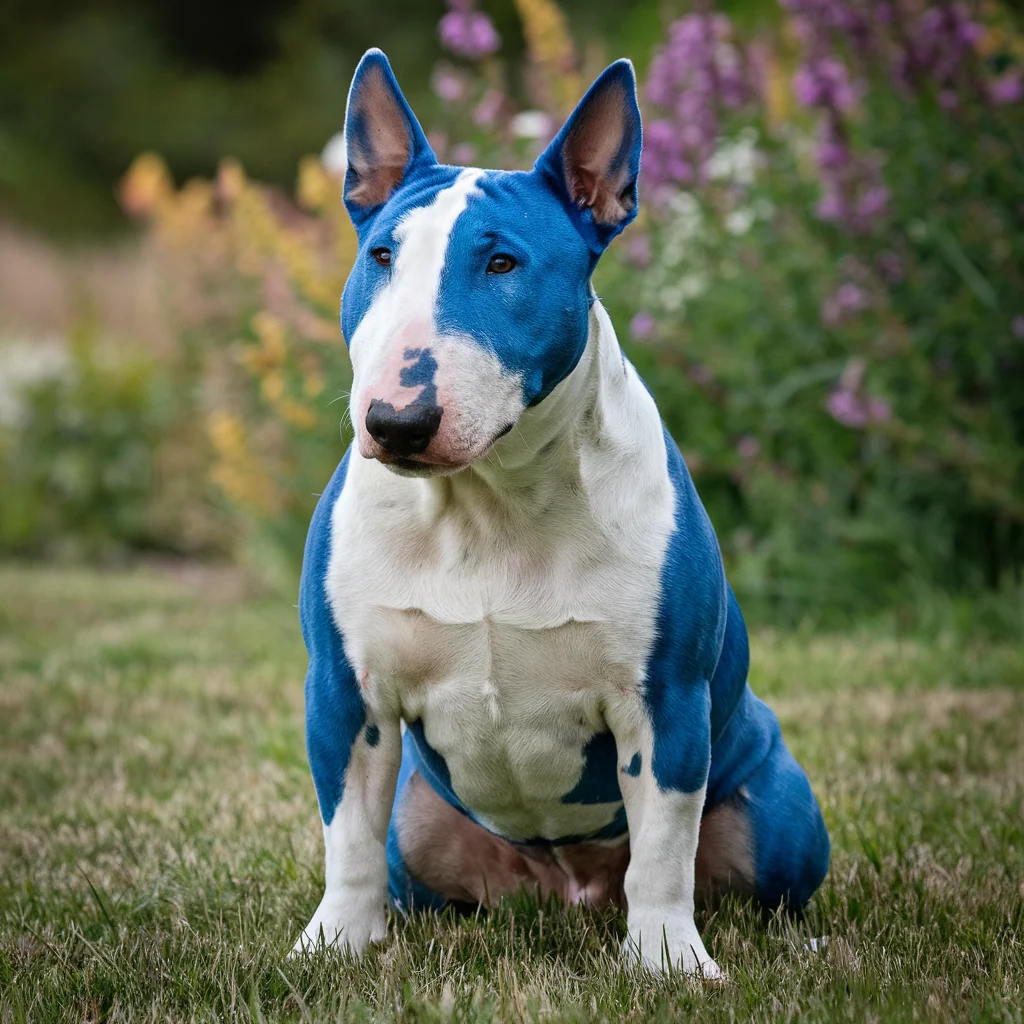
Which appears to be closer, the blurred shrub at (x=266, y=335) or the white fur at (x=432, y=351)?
the white fur at (x=432, y=351)

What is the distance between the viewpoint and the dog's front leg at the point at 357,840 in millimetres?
2238

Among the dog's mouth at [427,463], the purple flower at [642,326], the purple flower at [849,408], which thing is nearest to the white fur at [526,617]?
the dog's mouth at [427,463]

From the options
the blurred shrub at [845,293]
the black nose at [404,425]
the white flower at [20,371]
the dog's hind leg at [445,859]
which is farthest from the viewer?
the white flower at [20,371]

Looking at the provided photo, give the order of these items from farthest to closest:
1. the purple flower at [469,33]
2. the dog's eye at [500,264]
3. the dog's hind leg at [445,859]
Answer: the purple flower at [469,33], the dog's hind leg at [445,859], the dog's eye at [500,264]

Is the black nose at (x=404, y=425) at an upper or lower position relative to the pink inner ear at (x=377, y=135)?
lower

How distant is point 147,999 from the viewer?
2.08 meters

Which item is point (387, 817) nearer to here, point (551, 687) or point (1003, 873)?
point (551, 687)

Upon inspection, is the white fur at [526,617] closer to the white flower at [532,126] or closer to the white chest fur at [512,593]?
the white chest fur at [512,593]

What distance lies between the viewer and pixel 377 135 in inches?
A: 88.2

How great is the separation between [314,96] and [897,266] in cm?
1714

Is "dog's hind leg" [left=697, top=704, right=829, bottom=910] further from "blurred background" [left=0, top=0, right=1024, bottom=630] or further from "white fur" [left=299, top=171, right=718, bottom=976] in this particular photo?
"blurred background" [left=0, top=0, right=1024, bottom=630]

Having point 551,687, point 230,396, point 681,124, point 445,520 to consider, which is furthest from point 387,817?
point 230,396

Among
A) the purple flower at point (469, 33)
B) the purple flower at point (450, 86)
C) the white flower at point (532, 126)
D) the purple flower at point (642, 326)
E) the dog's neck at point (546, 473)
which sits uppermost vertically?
the purple flower at point (469, 33)

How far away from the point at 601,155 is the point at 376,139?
0.38m
